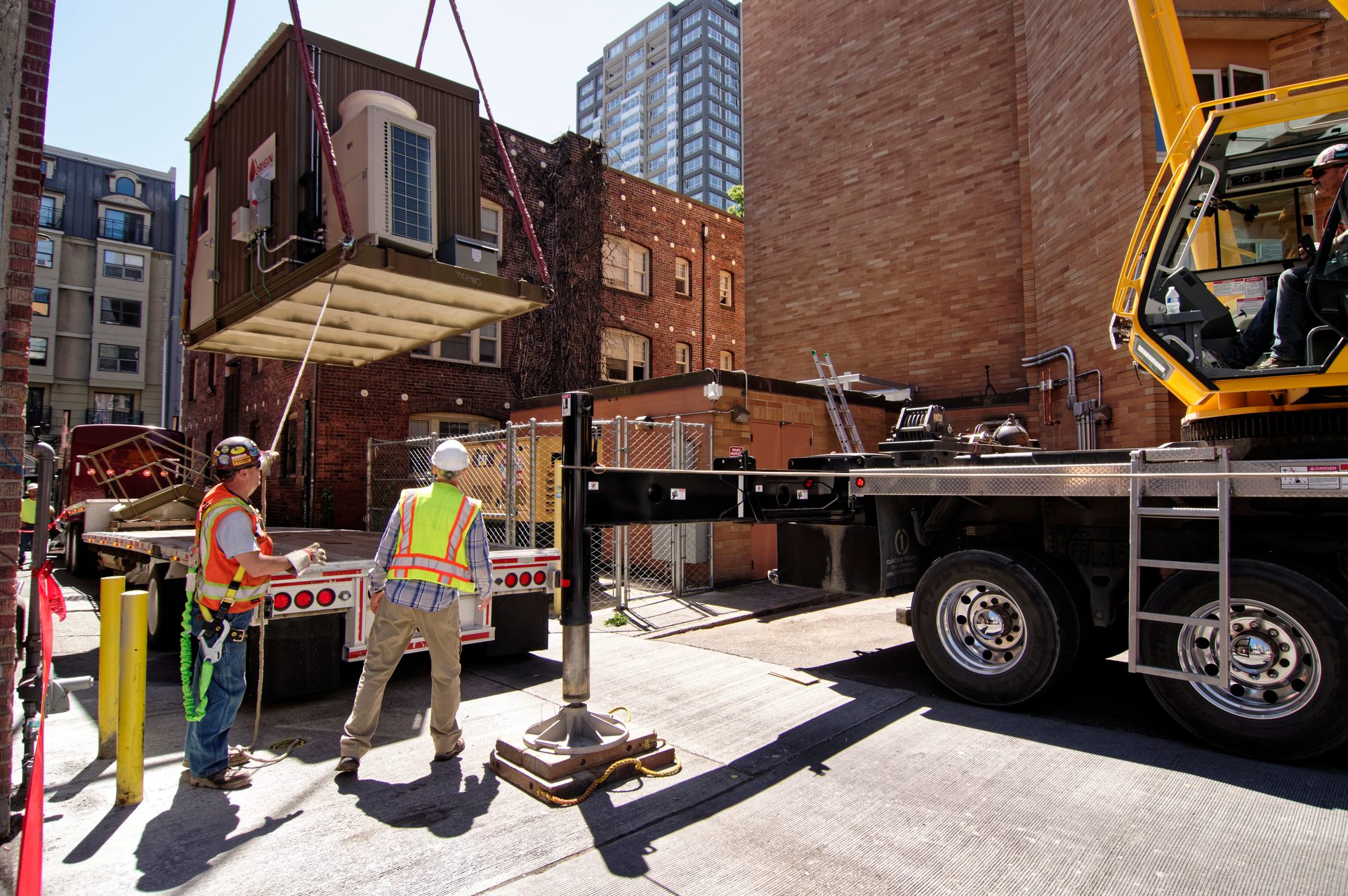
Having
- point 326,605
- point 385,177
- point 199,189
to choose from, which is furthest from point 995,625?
point 199,189

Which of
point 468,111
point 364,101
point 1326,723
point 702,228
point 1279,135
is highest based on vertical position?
point 702,228

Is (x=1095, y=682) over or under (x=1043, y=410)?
under

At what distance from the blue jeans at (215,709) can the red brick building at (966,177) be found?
966 cm

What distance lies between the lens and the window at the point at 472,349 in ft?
55.3

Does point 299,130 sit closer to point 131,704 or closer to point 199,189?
point 199,189

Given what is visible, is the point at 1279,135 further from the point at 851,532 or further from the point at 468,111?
the point at 468,111

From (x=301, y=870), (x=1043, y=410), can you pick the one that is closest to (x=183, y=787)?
(x=301, y=870)

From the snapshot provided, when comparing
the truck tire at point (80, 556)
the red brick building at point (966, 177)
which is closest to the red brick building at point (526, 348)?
the truck tire at point (80, 556)

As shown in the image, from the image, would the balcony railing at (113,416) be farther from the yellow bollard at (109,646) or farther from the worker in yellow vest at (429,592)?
the worker in yellow vest at (429,592)

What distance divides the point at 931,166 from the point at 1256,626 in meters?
11.9

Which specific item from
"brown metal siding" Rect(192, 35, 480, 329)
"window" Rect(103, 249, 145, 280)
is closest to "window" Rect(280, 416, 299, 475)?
"brown metal siding" Rect(192, 35, 480, 329)

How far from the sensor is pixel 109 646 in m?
4.28

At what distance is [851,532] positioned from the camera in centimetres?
642

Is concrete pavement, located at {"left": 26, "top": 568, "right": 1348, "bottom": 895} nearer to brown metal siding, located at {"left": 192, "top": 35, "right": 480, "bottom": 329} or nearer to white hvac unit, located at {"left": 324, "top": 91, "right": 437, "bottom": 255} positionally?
white hvac unit, located at {"left": 324, "top": 91, "right": 437, "bottom": 255}
